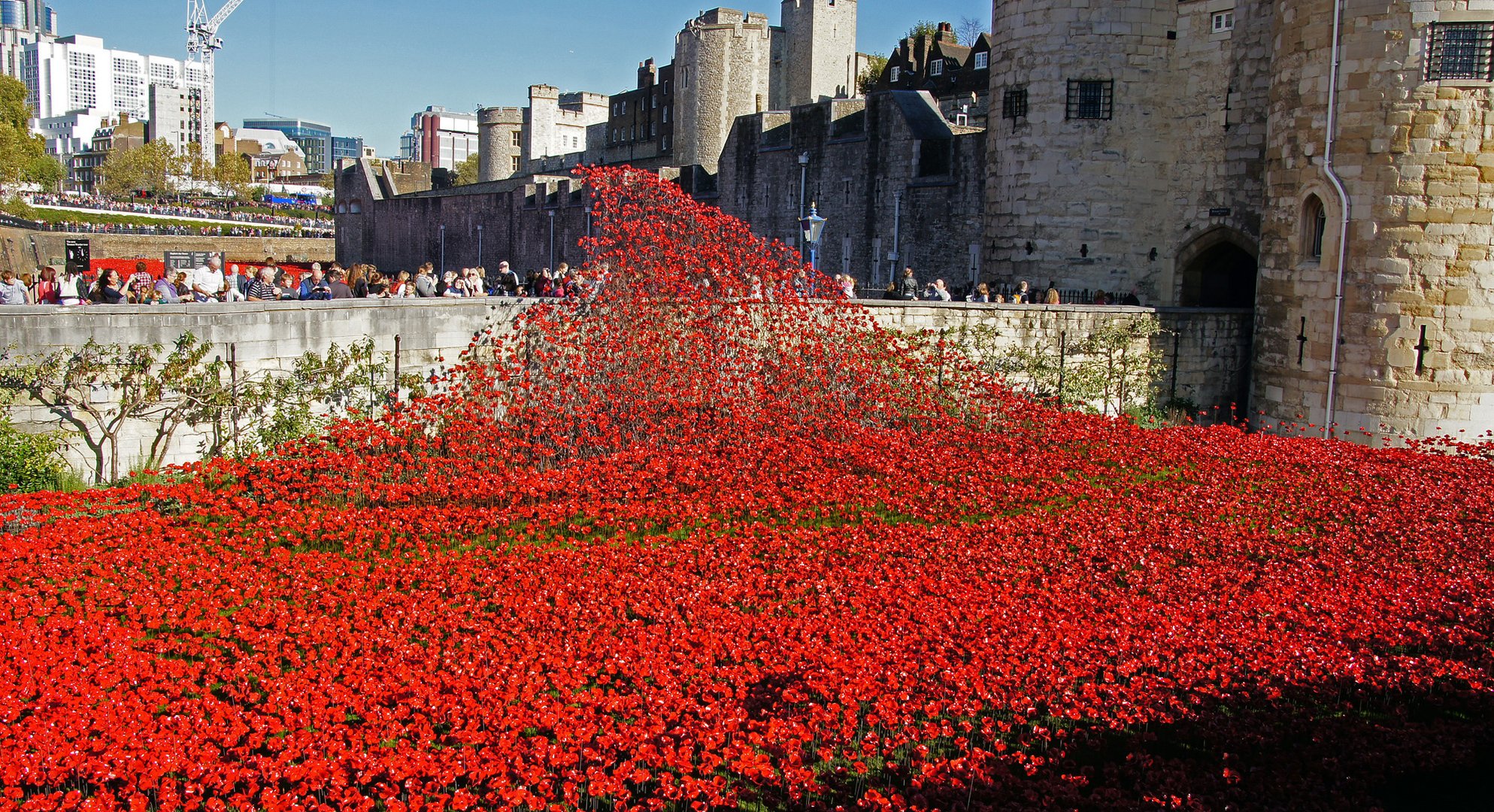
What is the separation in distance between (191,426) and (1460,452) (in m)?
14.9

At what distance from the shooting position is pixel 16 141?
194ft

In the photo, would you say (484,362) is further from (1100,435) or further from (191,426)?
(1100,435)

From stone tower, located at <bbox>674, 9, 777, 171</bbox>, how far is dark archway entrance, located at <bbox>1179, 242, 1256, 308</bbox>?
111ft

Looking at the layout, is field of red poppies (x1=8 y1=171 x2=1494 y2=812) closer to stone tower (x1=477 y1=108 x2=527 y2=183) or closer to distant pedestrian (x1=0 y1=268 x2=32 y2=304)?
distant pedestrian (x1=0 y1=268 x2=32 y2=304)

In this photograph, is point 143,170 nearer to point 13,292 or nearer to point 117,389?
point 13,292

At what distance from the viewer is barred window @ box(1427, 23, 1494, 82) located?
600 inches

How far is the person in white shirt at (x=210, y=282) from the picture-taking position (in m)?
14.2

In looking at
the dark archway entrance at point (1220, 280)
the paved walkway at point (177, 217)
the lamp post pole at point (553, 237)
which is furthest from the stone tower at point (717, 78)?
the paved walkway at point (177, 217)

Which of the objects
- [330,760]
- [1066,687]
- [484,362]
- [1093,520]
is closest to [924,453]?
[1093,520]

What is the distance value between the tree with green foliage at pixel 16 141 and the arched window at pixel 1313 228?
194ft

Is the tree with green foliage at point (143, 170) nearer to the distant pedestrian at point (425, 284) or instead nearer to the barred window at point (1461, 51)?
the distant pedestrian at point (425, 284)

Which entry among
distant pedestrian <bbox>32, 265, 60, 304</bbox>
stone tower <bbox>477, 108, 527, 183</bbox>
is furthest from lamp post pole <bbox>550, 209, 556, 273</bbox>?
stone tower <bbox>477, 108, 527, 183</bbox>

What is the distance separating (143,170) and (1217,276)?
9814 centimetres

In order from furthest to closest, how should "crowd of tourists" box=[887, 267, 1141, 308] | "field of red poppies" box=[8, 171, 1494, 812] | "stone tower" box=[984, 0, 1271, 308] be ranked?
"stone tower" box=[984, 0, 1271, 308] → "crowd of tourists" box=[887, 267, 1141, 308] → "field of red poppies" box=[8, 171, 1494, 812]
